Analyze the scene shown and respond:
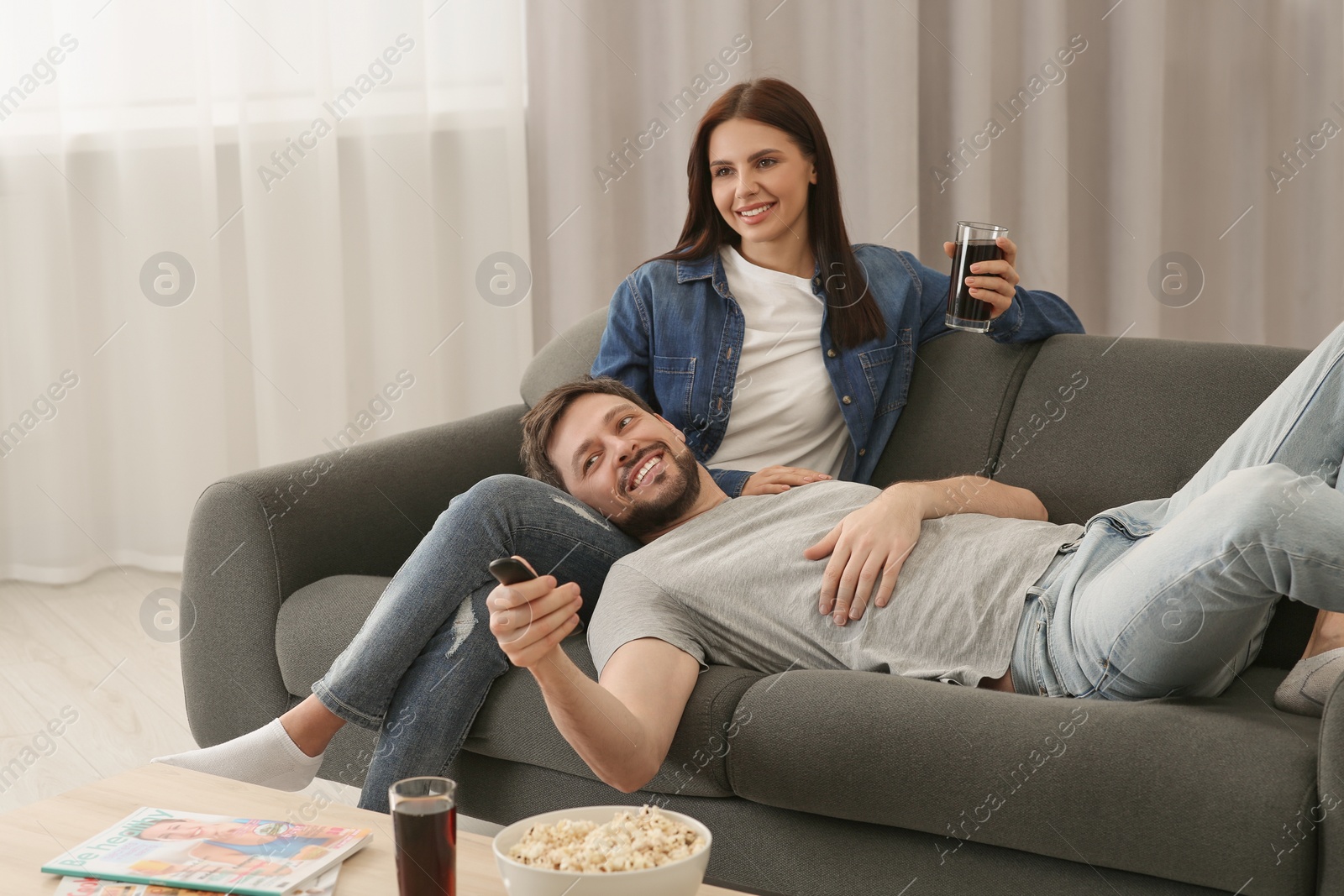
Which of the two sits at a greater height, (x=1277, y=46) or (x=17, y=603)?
(x=1277, y=46)

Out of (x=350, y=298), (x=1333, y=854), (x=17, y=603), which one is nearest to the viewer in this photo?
(x=1333, y=854)

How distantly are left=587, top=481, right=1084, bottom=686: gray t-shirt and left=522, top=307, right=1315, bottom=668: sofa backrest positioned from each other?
0.21 meters

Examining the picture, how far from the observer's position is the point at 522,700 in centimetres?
157

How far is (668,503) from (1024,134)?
7.43 ft

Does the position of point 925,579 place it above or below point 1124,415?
below

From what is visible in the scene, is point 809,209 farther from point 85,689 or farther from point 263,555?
point 85,689

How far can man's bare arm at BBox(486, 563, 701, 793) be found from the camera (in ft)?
3.67

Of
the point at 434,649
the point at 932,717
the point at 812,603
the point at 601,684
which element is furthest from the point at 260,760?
the point at 932,717

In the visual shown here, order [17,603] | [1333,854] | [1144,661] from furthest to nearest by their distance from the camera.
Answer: [17,603]
[1144,661]
[1333,854]

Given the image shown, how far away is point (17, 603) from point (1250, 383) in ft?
9.57

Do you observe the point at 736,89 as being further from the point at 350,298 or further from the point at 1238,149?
the point at 1238,149

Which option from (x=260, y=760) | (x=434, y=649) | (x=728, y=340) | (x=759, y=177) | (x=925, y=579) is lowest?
(x=260, y=760)

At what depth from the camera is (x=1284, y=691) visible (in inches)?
52.2

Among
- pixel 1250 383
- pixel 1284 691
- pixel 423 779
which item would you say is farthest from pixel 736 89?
pixel 423 779
